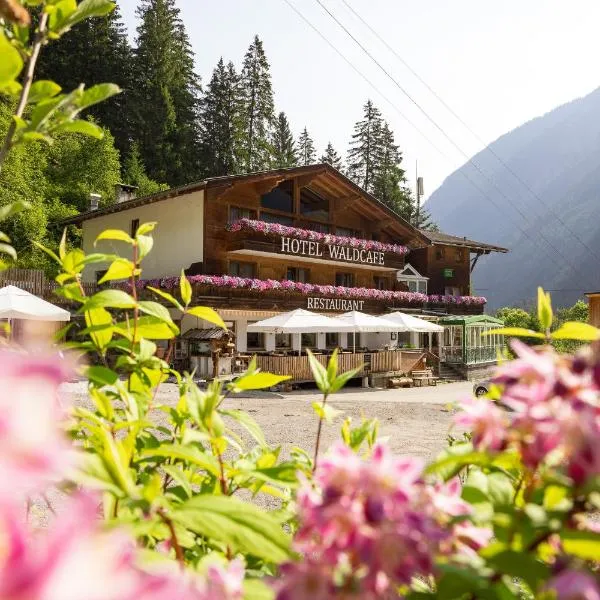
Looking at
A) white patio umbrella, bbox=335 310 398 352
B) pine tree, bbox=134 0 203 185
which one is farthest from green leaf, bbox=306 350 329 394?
pine tree, bbox=134 0 203 185

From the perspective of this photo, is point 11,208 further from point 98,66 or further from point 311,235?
point 98,66

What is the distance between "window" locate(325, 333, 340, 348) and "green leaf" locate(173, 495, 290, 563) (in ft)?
89.6

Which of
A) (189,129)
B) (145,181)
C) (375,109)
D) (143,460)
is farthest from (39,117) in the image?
(375,109)

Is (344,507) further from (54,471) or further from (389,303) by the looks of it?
(389,303)

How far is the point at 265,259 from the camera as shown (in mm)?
25797

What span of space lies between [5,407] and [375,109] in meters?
64.1

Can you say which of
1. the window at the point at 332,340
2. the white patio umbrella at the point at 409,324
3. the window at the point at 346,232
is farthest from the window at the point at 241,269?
the white patio umbrella at the point at 409,324

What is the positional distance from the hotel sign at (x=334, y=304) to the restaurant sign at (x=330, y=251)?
201cm

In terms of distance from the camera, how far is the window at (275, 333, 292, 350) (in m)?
26.3

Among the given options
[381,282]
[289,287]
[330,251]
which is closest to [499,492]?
[289,287]

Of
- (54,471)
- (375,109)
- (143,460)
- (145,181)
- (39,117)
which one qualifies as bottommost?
(143,460)

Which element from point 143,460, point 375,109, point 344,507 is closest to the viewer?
point 344,507

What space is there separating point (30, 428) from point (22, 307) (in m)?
14.5

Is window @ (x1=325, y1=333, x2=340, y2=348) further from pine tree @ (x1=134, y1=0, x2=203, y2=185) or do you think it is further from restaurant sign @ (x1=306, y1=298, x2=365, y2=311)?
pine tree @ (x1=134, y1=0, x2=203, y2=185)
